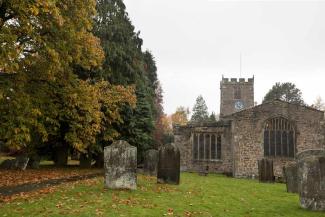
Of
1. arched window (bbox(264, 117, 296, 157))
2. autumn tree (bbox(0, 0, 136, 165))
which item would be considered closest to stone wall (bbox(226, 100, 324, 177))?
arched window (bbox(264, 117, 296, 157))

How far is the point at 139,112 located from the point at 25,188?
15.5m

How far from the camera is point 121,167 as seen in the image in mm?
13469

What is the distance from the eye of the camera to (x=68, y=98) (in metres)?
17.6

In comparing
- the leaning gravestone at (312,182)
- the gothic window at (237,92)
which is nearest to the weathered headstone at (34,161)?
the leaning gravestone at (312,182)

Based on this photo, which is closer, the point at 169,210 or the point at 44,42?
the point at 169,210

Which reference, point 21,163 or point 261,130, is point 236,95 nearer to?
point 261,130

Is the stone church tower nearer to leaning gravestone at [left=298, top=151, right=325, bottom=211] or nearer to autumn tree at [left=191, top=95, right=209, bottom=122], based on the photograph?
autumn tree at [left=191, top=95, right=209, bottom=122]

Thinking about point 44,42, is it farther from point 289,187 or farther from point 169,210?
point 289,187

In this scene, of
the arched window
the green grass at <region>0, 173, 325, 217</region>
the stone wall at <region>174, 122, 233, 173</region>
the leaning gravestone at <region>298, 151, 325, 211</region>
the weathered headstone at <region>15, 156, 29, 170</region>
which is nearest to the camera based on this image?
the green grass at <region>0, 173, 325, 217</region>

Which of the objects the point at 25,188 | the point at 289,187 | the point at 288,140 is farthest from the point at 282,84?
the point at 25,188

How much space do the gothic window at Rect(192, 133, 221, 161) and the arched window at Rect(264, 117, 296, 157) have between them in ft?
13.6

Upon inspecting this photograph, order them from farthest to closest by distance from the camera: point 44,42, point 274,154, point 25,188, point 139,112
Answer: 1. point 274,154
2. point 139,112
3. point 44,42
4. point 25,188

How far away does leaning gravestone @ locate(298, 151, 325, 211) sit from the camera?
35.2 feet

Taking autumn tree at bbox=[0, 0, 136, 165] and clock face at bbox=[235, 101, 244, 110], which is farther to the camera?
clock face at bbox=[235, 101, 244, 110]
